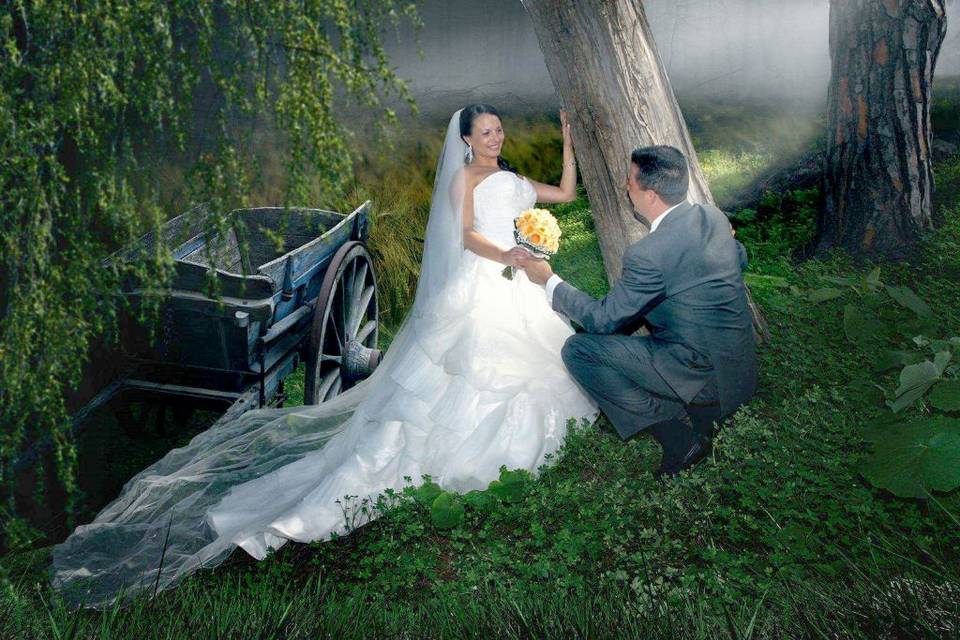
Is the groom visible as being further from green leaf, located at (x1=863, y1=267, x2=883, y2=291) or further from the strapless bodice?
green leaf, located at (x1=863, y1=267, x2=883, y2=291)

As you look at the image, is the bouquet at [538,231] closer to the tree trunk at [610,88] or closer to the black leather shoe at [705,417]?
the tree trunk at [610,88]

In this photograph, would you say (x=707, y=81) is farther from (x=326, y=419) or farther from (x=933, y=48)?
(x=326, y=419)

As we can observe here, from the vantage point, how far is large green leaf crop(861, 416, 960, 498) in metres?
3.06

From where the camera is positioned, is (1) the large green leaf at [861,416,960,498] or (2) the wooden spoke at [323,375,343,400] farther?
(2) the wooden spoke at [323,375,343,400]

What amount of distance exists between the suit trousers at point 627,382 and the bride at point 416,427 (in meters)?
0.29

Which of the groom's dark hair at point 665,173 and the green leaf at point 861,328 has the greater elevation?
the groom's dark hair at point 665,173

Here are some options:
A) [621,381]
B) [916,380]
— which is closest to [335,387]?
[621,381]

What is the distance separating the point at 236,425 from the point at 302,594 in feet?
5.40

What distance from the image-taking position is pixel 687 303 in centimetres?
370

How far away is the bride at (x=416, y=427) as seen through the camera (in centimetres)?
380

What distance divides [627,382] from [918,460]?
1.24m

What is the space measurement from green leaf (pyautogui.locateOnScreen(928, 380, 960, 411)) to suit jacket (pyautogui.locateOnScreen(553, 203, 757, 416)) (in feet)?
2.53

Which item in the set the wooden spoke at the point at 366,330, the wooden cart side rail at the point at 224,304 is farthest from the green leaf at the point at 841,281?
the wooden spoke at the point at 366,330

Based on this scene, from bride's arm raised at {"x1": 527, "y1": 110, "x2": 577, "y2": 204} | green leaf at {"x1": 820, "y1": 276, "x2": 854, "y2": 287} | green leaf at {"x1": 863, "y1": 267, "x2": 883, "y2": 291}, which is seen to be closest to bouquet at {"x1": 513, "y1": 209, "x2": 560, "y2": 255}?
bride's arm raised at {"x1": 527, "y1": 110, "x2": 577, "y2": 204}
